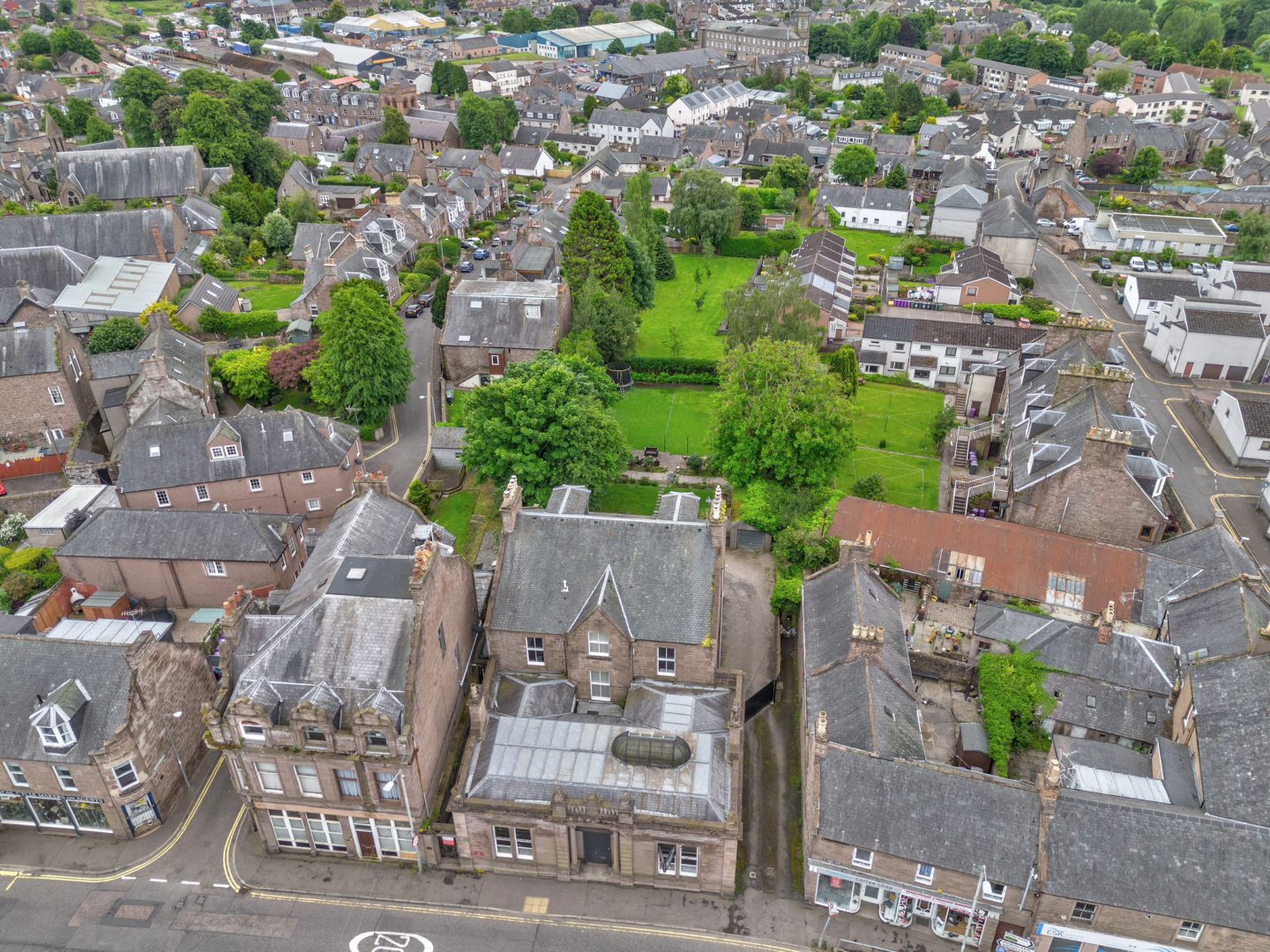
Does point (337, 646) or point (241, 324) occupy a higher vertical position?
point (337, 646)

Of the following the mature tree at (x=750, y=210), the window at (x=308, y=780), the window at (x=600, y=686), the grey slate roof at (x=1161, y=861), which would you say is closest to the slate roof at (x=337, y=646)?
the window at (x=308, y=780)

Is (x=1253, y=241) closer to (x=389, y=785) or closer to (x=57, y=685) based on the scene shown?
(x=389, y=785)

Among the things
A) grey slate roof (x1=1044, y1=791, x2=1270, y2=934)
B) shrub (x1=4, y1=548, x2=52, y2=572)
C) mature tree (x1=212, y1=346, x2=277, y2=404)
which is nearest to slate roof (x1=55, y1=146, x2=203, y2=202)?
mature tree (x1=212, y1=346, x2=277, y2=404)

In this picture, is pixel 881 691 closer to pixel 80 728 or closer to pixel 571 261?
pixel 80 728

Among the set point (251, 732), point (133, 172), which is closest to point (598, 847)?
point (251, 732)

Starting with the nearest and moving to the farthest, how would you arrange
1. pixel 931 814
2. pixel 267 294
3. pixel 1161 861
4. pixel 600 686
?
pixel 1161 861 → pixel 931 814 → pixel 600 686 → pixel 267 294

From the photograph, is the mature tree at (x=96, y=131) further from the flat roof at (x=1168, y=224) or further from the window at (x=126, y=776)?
the flat roof at (x=1168, y=224)
